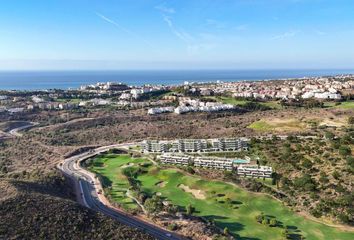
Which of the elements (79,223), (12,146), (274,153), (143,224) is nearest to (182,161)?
(274,153)

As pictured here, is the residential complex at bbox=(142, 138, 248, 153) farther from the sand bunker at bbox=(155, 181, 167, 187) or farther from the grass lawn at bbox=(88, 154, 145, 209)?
the sand bunker at bbox=(155, 181, 167, 187)

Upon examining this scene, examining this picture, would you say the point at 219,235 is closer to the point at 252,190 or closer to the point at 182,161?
the point at 252,190

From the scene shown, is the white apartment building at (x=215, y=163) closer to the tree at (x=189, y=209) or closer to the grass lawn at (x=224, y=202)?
the grass lawn at (x=224, y=202)

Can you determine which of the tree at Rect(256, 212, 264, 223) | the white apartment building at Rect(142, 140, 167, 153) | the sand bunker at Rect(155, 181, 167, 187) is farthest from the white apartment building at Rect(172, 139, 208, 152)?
the tree at Rect(256, 212, 264, 223)

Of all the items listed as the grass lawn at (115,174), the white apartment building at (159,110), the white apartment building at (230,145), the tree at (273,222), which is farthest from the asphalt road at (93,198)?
the white apartment building at (159,110)

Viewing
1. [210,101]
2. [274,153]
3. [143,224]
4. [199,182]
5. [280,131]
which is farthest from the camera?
[210,101]

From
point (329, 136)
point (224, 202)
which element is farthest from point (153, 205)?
point (329, 136)
